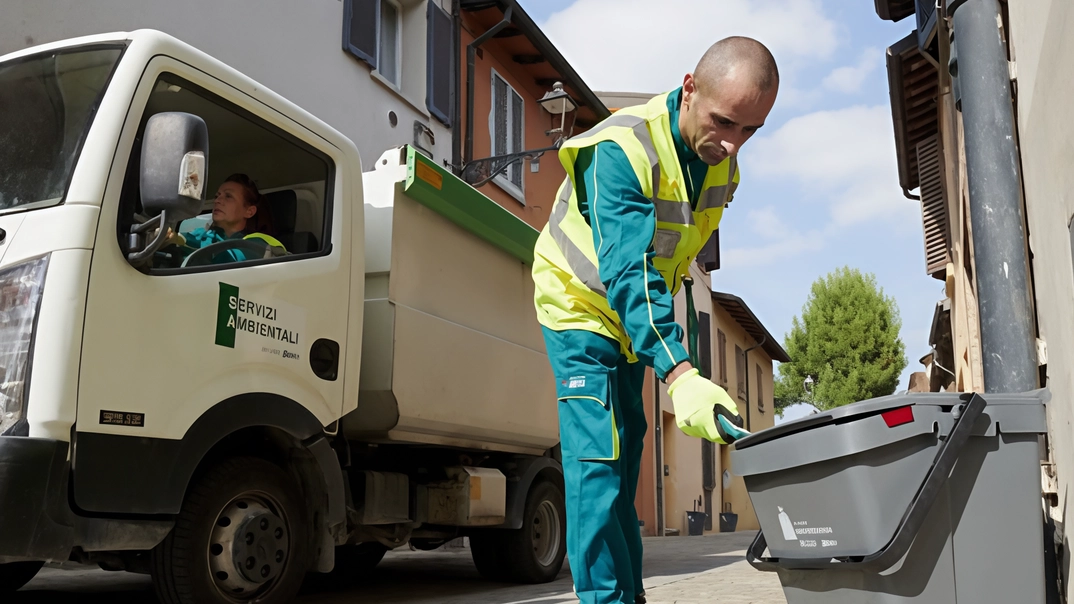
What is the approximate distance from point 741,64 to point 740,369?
2551cm

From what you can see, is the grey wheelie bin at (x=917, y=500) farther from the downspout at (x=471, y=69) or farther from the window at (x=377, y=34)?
the downspout at (x=471, y=69)

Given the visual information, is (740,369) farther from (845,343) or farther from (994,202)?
(994,202)

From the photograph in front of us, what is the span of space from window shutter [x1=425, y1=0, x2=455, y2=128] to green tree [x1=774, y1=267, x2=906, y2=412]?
3398 cm

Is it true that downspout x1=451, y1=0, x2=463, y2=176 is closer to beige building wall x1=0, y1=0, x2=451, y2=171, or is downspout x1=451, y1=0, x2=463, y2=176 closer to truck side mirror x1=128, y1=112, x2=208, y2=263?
beige building wall x1=0, y1=0, x2=451, y2=171

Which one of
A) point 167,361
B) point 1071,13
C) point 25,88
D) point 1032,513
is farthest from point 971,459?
point 25,88

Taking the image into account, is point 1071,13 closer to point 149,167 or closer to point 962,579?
point 962,579

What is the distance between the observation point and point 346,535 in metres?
4.54

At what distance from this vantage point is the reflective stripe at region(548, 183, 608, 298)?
3.11 metres

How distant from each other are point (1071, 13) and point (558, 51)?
11099 millimetres

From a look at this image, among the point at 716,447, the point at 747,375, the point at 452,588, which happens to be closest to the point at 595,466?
the point at 452,588

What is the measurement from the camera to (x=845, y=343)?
144 feet

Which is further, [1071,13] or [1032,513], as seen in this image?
[1071,13]

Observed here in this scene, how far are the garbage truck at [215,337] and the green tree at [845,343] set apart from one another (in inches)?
1548

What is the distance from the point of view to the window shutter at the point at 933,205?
508 inches
